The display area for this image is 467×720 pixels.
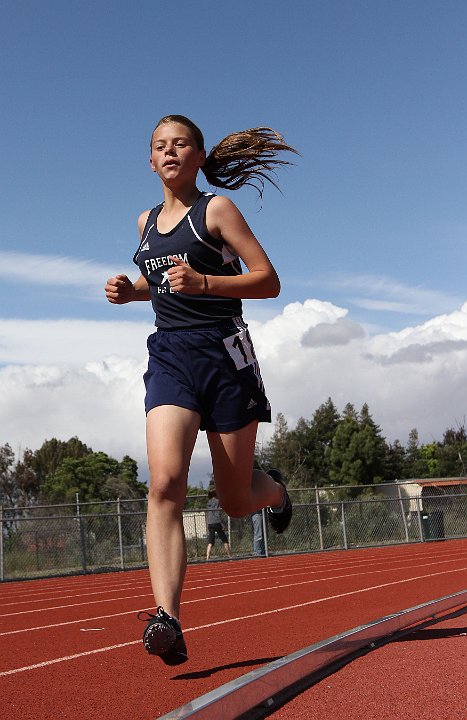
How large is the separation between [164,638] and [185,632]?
2.27 meters

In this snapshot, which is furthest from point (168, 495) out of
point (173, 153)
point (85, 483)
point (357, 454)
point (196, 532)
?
point (357, 454)

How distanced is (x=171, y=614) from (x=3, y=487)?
6045 cm

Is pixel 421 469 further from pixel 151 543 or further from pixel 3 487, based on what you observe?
pixel 151 543

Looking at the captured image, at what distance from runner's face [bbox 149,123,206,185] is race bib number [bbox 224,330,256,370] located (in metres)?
0.80

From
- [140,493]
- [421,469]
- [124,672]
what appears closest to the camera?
[124,672]

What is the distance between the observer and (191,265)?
4387 millimetres

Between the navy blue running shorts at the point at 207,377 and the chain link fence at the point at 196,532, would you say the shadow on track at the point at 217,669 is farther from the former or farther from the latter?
the chain link fence at the point at 196,532

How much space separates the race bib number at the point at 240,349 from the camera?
434cm

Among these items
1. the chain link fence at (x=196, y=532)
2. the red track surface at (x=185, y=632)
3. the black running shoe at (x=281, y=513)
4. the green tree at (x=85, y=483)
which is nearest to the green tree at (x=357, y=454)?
the green tree at (x=85, y=483)

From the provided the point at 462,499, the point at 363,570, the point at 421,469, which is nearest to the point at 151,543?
the point at 363,570

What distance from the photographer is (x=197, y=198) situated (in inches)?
180

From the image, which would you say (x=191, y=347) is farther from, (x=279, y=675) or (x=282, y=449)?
(x=282, y=449)

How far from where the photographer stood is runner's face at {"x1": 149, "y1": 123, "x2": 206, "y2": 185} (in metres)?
4.52

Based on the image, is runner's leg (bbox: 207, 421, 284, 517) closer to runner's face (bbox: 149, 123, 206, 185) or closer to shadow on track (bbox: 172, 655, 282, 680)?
shadow on track (bbox: 172, 655, 282, 680)
